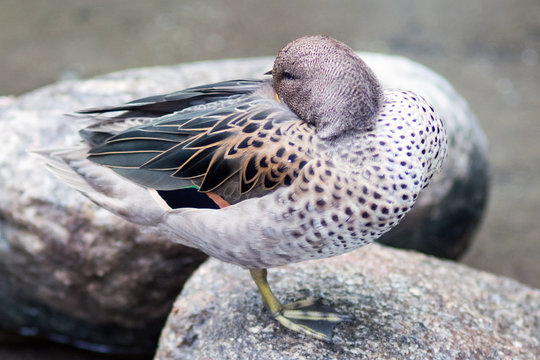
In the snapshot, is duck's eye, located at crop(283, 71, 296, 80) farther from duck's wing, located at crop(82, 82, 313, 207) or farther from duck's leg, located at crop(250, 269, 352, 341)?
duck's leg, located at crop(250, 269, 352, 341)

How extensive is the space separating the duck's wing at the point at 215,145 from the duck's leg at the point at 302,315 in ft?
1.80

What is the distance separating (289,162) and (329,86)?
293 millimetres

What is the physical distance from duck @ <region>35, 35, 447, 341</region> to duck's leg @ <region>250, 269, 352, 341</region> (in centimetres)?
33

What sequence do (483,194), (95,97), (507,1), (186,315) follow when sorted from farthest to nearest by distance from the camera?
(507,1) < (483,194) < (95,97) < (186,315)

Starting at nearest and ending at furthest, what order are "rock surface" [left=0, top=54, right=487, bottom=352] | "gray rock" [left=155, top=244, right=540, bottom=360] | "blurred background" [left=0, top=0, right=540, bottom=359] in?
1. "gray rock" [left=155, top=244, right=540, bottom=360]
2. "rock surface" [left=0, top=54, right=487, bottom=352]
3. "blurred background" [left=0, top=0, right=540, bottom=359]

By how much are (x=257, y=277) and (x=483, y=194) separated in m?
2.30

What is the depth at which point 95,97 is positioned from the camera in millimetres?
3564

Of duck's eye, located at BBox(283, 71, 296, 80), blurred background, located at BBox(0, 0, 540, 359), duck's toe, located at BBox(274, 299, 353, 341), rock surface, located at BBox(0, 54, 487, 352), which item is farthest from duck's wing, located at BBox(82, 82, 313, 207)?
blurred background, located at BBox(0, 0, 540, 359)

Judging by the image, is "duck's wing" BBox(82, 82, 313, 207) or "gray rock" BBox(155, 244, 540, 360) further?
"gray rock" BBox(155, 244, 540, 360)

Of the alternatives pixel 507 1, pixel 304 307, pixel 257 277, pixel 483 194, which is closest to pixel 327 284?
pixel 304 307

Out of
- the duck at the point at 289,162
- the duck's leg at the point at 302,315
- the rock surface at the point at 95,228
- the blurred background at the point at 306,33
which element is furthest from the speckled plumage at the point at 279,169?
the blurred background at the point at 306,33

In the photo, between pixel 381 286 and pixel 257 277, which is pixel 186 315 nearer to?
pixel 257 277

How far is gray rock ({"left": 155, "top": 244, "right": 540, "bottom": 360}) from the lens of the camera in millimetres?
2375

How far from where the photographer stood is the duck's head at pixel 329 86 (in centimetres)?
190
